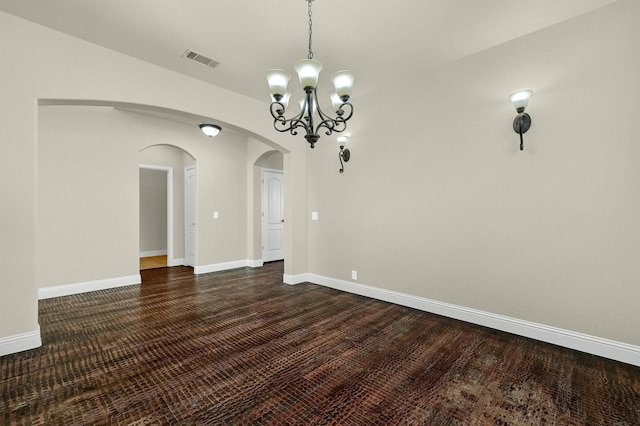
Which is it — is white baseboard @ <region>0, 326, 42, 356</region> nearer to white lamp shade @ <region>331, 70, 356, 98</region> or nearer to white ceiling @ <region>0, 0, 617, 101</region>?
white ceiling @ <region>0, 0, 617, 101</region>

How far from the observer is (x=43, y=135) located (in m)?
4.17

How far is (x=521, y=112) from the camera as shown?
9.30ft

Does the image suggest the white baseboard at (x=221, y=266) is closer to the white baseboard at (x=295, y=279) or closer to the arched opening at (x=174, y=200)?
the arched opening at (x=174, y=200)

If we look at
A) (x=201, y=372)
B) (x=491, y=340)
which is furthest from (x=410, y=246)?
(x=201, y=372)

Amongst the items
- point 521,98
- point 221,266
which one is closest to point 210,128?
point 221,266

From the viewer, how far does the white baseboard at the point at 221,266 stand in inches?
230

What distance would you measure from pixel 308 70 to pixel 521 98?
6.85ft

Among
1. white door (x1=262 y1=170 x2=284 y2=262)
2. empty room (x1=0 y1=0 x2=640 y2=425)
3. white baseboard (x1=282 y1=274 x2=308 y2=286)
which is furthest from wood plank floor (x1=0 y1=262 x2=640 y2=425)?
white door (x1=262 y1=170 x2=284 y2=262)

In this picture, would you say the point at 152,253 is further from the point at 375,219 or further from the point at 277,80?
the point at 277,80

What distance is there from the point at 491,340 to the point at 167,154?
687 cm

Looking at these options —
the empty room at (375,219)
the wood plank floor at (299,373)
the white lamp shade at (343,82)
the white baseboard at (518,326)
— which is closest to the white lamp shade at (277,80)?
the empty room at (375,219)

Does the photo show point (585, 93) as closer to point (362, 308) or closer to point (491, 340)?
point (491, 340)

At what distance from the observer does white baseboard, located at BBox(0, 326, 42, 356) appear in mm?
2527

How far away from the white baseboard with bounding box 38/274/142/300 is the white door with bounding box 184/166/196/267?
155 centimetres
